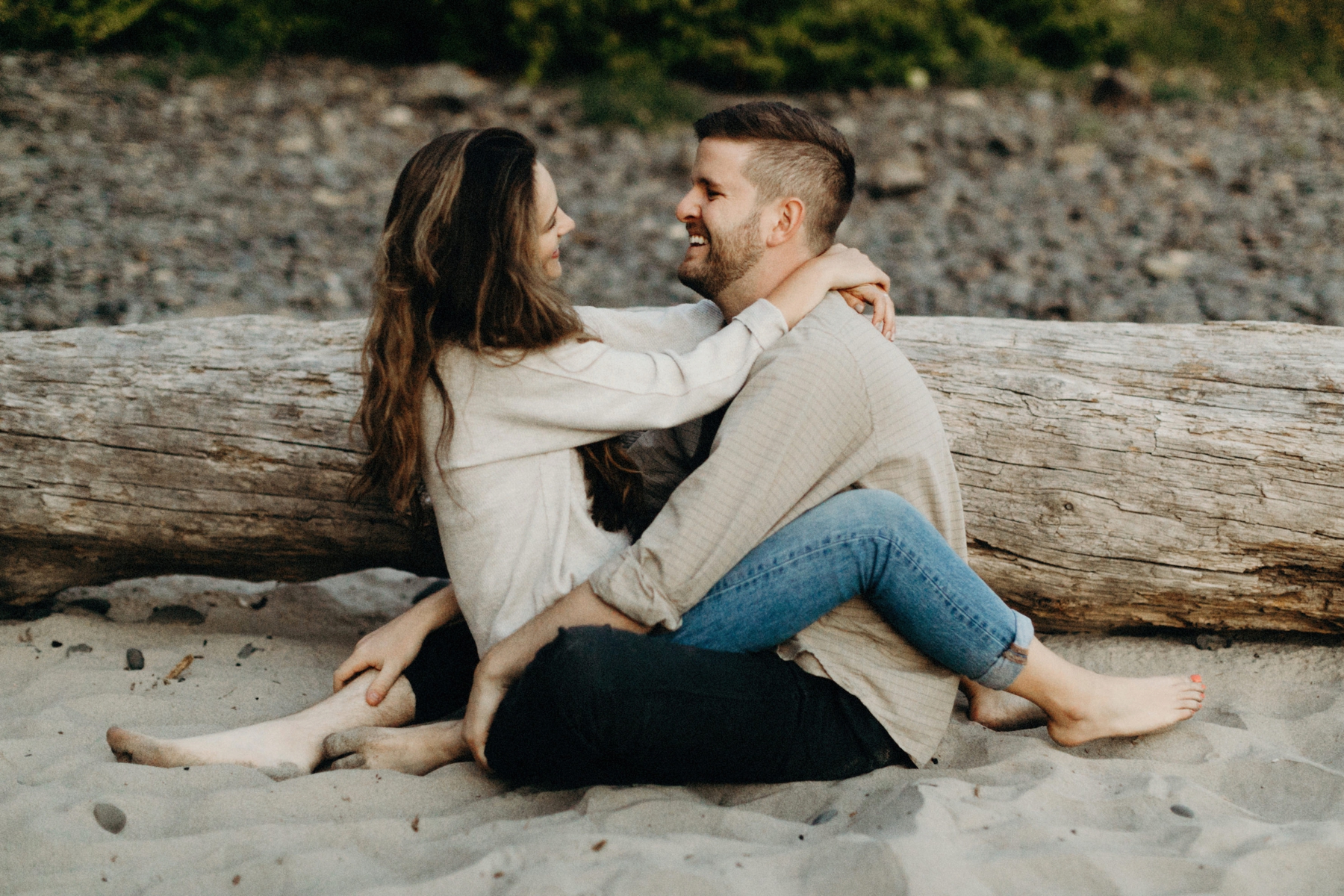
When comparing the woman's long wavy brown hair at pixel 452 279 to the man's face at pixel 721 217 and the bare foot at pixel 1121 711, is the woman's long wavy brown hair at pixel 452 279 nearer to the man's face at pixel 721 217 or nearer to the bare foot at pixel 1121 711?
the man's face at pixel 721 217

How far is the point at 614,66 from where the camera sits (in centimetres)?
847

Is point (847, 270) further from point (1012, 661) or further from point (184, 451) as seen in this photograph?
point (184, 451)

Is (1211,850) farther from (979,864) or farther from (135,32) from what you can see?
(135,32)

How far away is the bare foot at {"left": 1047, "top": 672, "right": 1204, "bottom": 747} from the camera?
8.14 feet

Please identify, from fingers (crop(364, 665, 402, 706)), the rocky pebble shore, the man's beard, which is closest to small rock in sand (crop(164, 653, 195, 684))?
fingers (crop(364, 665, 402, 706))

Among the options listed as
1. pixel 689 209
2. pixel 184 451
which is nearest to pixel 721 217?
pixel 689 209

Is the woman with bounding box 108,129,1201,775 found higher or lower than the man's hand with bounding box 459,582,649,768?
higher

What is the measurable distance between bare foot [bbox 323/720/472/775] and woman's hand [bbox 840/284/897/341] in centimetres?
157

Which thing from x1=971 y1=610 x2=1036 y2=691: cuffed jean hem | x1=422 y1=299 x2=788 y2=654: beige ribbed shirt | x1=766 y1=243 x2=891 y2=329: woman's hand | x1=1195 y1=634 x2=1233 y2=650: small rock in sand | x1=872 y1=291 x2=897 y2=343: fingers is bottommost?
x1=1195 y1=634 x2=1233 y2=650: small rock in sand

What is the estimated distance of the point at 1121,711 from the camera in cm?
250

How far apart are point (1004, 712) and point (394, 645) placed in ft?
5.54

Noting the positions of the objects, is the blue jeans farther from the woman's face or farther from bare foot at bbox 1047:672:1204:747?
the woman's face

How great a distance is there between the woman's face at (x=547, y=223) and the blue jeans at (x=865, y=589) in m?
0.89

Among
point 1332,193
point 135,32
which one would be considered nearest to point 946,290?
point 1332,193
